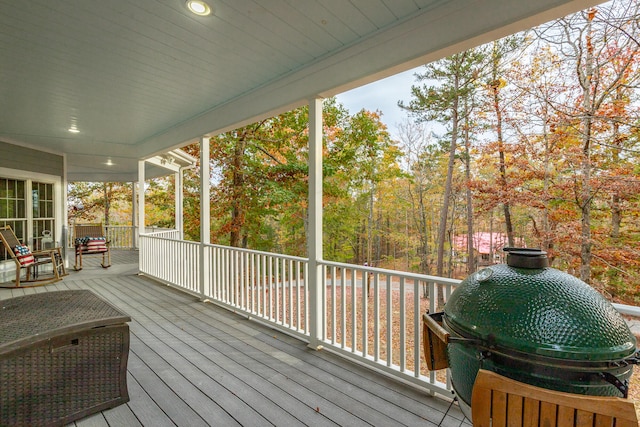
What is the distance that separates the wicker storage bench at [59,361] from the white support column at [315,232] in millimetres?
1621

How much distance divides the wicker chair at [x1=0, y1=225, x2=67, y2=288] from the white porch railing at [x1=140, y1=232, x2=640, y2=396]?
1.56m

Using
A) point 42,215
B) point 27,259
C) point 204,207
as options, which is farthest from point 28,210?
point 204,207

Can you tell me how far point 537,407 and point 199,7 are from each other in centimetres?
285

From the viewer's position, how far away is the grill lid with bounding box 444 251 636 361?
1030mm

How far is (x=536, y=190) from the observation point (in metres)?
7.07

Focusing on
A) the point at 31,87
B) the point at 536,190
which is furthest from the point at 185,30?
the point at 536,190

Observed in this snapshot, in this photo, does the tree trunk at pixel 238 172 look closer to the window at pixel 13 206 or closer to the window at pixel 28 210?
the window at pixel 28 210

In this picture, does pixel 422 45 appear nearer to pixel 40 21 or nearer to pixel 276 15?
pixel 276 15

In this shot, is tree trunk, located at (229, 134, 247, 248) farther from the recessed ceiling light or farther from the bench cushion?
the recessed ceiling light

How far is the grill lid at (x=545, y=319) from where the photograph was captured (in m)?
1.03

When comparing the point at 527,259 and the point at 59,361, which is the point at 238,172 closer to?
the point at 59,361

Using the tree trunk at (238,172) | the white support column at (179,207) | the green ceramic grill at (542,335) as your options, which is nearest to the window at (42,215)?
the white support column at (179,207)

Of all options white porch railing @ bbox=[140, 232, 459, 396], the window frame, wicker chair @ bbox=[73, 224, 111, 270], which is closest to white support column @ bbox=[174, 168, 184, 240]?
white porch railing @ bbox=[140, 232, 459, 396]

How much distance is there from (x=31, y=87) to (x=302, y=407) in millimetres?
4519
